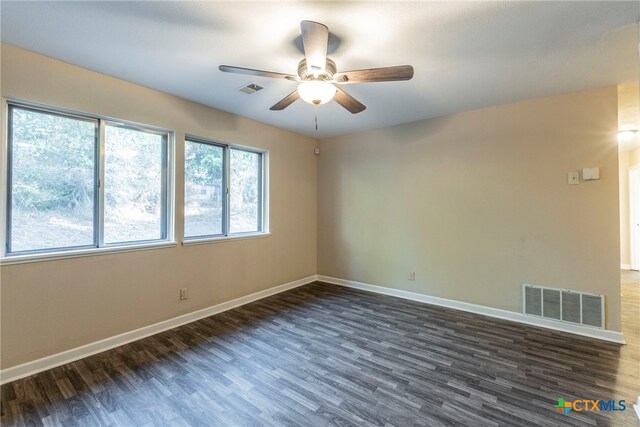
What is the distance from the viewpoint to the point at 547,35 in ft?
6.35

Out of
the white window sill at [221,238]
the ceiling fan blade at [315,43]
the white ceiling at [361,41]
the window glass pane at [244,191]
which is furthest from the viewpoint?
the window glass pane at [244,191]

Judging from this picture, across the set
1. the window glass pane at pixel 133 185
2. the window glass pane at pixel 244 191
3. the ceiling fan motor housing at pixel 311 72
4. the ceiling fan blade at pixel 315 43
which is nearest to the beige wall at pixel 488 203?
the window glass pane at pixel 244 191

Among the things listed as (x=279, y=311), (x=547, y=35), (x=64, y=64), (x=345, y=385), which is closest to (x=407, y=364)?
(x=345, y=385)

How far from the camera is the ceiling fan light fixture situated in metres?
1.94

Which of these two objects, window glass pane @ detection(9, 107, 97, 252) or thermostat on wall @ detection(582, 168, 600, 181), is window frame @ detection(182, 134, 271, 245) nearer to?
window glass pane @ detection(9, 107, 97, 252)

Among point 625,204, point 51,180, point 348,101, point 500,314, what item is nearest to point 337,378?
point 348,101

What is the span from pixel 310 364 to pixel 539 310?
8.85 ft

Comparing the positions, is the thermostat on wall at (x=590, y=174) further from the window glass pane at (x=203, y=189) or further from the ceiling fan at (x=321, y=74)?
the window glass pane at (x=203, y=189)

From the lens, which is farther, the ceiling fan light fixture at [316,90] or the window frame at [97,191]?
the window frame at [97,191]

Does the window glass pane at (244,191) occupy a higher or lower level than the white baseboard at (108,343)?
higher

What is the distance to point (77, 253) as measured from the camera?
239 cm

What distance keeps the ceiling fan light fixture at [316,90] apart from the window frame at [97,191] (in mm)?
1879

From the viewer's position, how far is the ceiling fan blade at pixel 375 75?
181 cm

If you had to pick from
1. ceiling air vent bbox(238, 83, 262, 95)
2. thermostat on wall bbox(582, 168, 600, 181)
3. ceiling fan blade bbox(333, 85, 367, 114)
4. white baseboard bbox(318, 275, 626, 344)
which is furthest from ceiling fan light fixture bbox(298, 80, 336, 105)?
white baseboard bbox(318, 275, 626, 344)
